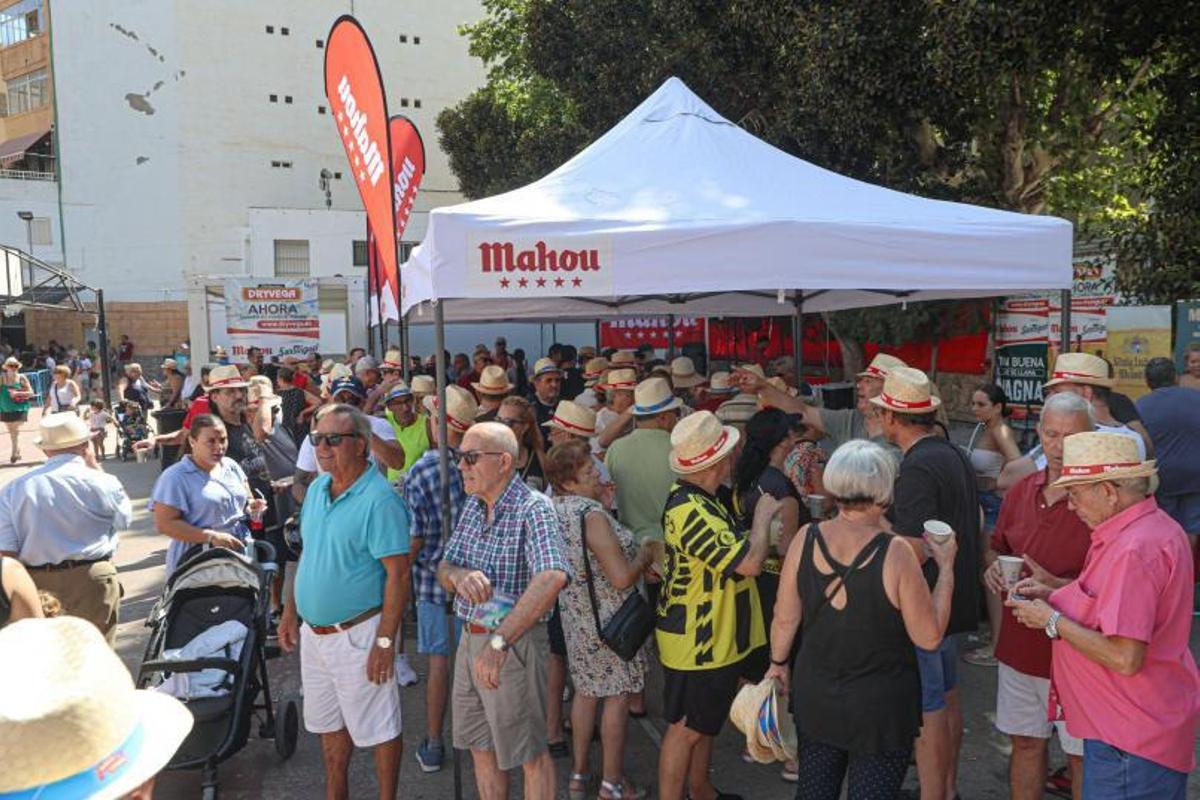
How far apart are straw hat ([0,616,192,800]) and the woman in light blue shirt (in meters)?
3.51

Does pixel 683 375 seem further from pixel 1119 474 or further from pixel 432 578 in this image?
pixel 1119 474

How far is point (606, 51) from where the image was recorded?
635 inches

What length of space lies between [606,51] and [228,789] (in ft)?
47.5

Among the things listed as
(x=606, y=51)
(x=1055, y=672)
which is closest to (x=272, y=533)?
(x=1055, y=672)

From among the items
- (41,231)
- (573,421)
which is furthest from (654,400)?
(41,231)

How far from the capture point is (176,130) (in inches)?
1657

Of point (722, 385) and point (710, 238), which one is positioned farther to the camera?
point (722, 385)

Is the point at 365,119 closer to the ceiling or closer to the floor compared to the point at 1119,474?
closer to the ceiling

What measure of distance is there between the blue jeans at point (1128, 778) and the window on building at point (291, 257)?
34.0 meters

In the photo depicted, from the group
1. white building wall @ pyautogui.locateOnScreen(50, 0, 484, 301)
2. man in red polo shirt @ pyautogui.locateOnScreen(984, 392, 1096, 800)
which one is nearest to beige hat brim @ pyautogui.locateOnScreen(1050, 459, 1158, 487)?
man in red polo shirt @ pyautogui.locateOnScreen(984, 392, 1096, 800)

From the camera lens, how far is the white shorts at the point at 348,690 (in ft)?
11.6

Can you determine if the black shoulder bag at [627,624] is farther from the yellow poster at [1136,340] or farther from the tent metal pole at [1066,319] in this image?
the yellow poster at [1136,340]

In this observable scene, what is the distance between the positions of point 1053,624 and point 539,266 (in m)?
2.59

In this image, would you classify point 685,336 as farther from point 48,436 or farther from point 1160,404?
point 48,436
